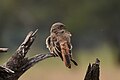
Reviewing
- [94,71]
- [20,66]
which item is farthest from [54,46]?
[94,71]

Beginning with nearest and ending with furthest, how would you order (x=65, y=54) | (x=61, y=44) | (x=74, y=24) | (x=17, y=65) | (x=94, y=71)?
(x=94, y=71), (x=17, y=65), (x=65, y=54), (x=61, y=44), (x=74, y=24)

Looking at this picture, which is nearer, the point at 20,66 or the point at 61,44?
the point at 20,66

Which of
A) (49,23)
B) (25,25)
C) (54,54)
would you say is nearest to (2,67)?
(54,54)

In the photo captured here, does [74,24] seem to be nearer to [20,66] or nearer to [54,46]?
[54,46]

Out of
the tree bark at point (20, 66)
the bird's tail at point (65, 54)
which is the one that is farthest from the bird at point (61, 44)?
the tree bark at point (20, 66)

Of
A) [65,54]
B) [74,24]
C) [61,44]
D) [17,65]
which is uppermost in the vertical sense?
[74,24]

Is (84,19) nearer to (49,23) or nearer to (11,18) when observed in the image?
(49,23)

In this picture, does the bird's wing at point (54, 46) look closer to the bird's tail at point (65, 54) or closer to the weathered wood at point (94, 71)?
the bird's tail at point (65, 54)

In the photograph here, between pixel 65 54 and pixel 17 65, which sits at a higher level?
pixel 65 54
